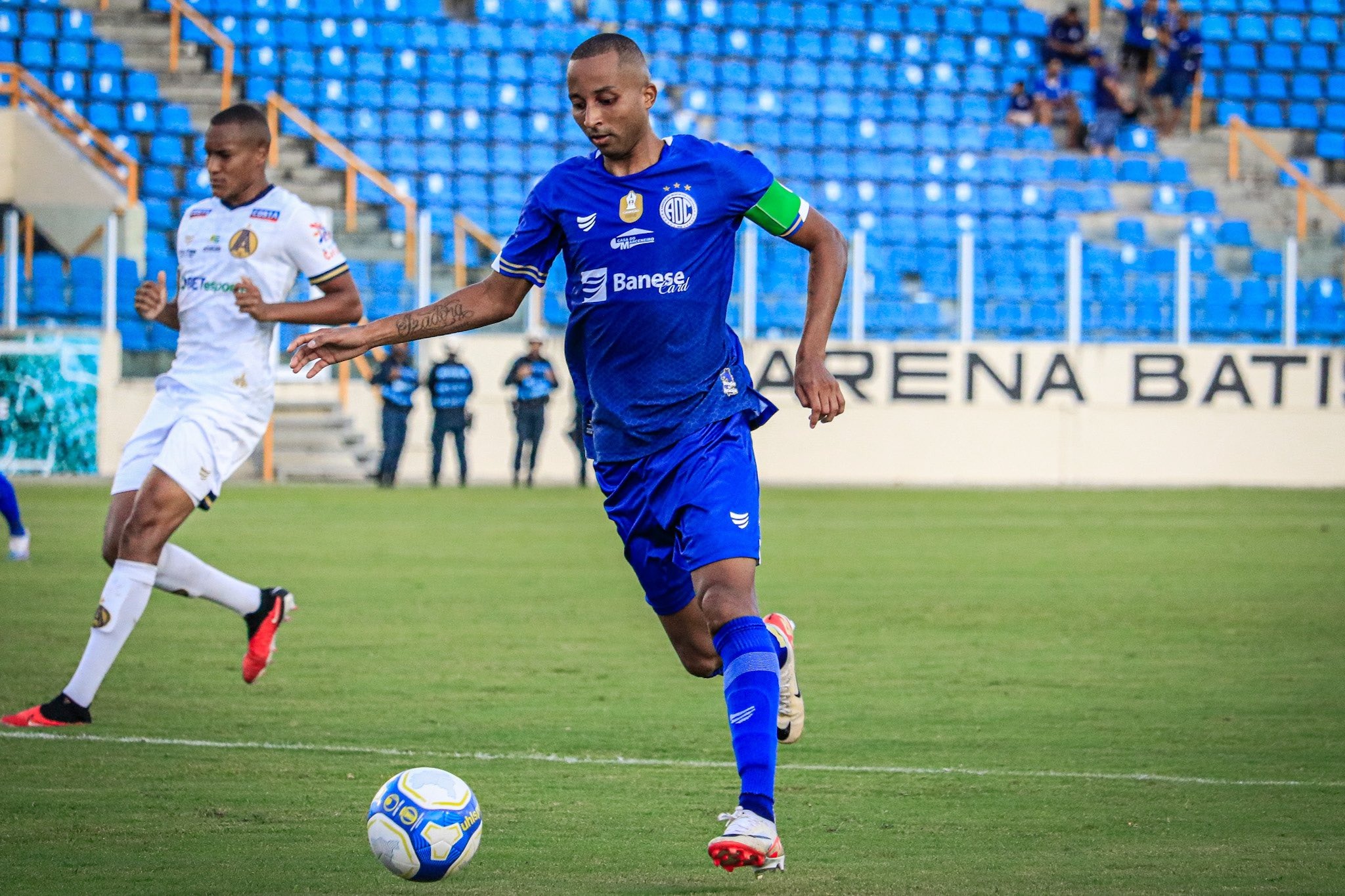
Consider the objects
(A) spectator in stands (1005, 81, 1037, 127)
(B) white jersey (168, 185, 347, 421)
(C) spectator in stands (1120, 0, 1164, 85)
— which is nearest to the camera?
(B) white jersey (168, 185, 347, 421)

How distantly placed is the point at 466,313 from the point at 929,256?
2160 centimetres

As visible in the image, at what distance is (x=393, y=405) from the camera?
22969 mm

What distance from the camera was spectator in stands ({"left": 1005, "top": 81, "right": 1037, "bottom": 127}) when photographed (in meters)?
29.5

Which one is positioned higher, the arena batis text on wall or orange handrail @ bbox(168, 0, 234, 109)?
orange handrail @ bbox(168, 0, 234, 109)

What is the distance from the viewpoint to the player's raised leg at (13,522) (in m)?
12.8

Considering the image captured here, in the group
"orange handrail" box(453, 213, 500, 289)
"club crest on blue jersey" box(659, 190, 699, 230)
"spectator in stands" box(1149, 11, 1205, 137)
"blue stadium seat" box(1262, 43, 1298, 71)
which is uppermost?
"blue stadium seat" box(1262, 43, 1298, 71)

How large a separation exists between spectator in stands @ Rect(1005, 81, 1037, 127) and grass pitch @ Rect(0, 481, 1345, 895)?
15.6 meters

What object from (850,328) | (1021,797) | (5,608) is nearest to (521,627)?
(5,608)

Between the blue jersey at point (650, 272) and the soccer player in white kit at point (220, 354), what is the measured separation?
2.32 m

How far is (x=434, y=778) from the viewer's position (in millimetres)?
4719

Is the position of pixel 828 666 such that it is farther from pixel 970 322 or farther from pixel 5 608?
pixel 970 322

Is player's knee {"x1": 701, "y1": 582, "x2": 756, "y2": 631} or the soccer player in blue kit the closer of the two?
player's knee {"x1": 701, "y1": 582, "x2": 756, "y2": 631}

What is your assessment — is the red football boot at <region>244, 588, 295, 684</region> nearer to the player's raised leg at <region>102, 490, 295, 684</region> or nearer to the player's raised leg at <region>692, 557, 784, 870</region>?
the player's raised leg at <region>102, 490, 295, 684</region>

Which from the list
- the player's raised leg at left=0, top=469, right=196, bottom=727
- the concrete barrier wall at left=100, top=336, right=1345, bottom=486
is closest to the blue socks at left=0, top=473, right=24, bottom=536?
the player's raised leg at left=0, top=469, right=196, bottom=727
